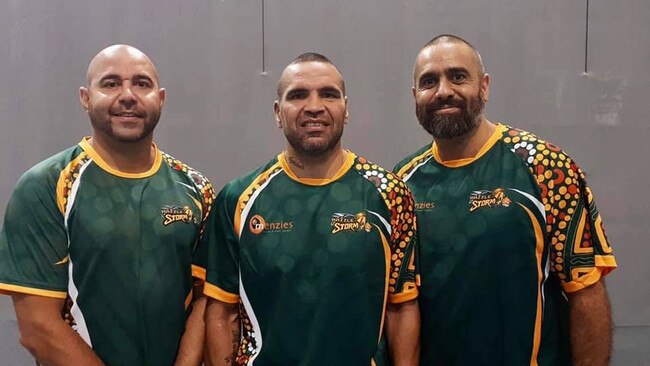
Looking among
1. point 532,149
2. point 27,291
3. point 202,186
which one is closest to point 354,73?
point 202,186

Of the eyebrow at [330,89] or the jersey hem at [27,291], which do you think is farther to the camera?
the eyebrow at [330,89]

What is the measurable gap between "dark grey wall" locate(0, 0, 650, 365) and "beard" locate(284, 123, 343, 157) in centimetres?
123

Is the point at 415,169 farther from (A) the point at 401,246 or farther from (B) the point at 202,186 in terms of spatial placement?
(B) the point at 202,186

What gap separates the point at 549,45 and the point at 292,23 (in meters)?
1.52

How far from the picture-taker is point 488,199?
7.32 feet

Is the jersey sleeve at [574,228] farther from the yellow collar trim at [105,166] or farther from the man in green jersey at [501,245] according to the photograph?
the yellow collar trim at [105,166]

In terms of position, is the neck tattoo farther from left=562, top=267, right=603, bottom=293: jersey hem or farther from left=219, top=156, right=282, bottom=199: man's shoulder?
left=562, top=267, right=603, bottom=293: jersey hem

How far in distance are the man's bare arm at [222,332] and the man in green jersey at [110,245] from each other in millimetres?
78

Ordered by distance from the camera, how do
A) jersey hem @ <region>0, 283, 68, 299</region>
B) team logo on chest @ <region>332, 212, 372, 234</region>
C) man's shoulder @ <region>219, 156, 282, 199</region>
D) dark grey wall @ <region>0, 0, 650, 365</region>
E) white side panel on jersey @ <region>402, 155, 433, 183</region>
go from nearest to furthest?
jersey hem @ <region>0, 283, 68, 299</region> → team logo on chest @ <region>332, 212, 372, 234</region> → man's shoulder @ <region>219, 156, 282, 199</region> → white side panel on jersey @ <region>402, 155, 433, 183</region> → dark grey wall @ <region>0, 0, 650, 365</region>

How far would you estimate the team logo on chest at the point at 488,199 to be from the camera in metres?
2.21

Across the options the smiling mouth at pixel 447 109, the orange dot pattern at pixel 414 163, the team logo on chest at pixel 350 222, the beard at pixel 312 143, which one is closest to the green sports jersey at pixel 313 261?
the team logo on chest at pixel 350 222

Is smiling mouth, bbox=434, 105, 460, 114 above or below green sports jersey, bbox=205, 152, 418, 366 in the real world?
above

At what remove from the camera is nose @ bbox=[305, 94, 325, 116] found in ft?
7.11

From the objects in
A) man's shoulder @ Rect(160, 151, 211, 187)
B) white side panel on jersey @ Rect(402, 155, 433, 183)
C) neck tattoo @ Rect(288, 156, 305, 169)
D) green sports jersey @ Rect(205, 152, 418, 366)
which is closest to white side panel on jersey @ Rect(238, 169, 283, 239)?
green sports jersey @ Rect(205, 152, 418, 366)
